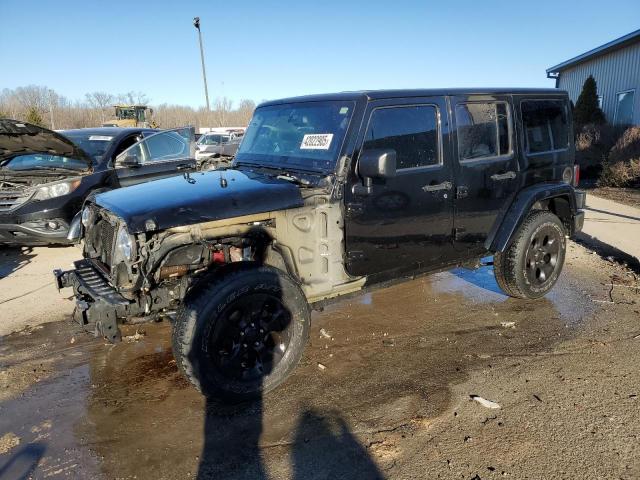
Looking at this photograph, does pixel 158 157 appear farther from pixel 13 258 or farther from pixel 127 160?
pixel 13 258

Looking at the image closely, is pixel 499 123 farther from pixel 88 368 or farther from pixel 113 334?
pixel 88 368

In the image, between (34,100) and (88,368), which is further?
(34,100)

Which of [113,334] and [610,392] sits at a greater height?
[113,334]

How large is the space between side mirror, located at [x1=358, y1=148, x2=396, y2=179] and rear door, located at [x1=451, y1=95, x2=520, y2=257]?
1008 millimetres

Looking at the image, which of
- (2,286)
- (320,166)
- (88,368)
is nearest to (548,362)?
(320,166)

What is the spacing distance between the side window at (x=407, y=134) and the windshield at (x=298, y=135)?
0.24 meters

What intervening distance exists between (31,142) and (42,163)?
96 centimetres

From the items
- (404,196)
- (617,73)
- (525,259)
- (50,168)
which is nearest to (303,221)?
(404,196)

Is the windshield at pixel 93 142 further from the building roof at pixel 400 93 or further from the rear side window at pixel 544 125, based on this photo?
the rear side window at pixel 544 125

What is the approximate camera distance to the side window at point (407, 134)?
3.75 meters

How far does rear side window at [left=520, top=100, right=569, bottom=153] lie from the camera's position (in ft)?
15.5

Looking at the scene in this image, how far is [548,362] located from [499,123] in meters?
2.12

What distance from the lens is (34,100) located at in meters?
58.8

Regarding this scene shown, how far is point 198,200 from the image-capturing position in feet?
10.4
